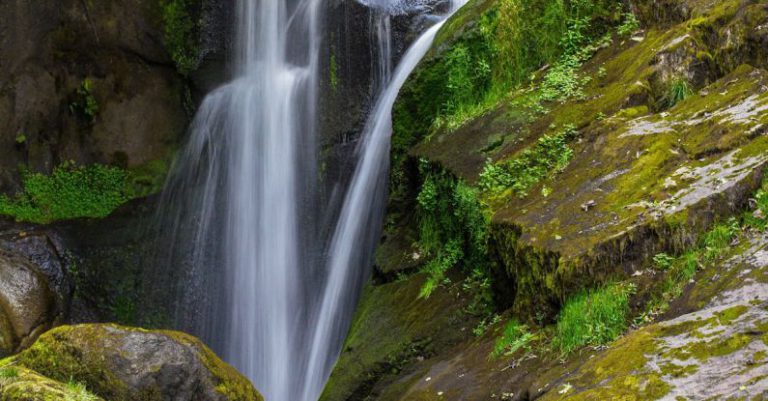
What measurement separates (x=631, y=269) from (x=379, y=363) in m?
2.52

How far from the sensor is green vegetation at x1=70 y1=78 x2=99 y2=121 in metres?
11.8

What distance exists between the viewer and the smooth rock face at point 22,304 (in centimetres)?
972

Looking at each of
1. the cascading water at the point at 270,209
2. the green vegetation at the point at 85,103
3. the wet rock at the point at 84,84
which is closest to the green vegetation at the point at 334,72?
the cascading water at the point at 270,209

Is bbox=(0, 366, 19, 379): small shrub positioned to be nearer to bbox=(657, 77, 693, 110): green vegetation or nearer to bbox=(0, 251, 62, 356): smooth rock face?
bbox=(657, 77, 693, 110): green vegetation

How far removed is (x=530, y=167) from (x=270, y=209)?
5210 millimetres

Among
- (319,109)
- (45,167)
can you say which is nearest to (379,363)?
(319,109)

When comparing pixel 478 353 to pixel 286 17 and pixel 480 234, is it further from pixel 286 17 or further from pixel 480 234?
pixel 286 17

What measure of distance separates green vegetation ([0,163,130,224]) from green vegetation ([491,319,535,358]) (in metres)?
8.02

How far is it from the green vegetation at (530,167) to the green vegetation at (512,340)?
117 centimetres

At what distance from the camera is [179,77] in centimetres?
1198

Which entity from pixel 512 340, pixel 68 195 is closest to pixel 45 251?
pixel 68 195

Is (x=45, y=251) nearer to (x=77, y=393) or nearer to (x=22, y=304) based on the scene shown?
(x=22, y=304)

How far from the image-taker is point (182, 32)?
38.9ft

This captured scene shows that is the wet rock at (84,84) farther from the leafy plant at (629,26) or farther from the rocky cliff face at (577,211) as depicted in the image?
the leafy plant at (629,26)
